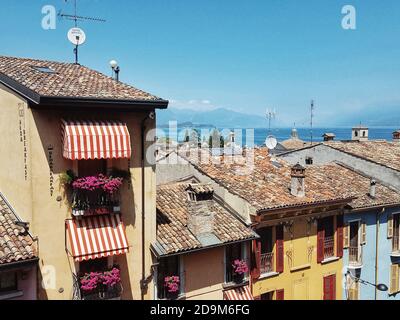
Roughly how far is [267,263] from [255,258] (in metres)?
0.98

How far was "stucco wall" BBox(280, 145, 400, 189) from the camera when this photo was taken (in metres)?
22.9

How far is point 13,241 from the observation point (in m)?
11.3

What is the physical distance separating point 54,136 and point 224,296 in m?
9.03

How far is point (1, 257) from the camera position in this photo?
10555mm

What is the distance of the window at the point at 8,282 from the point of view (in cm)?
1119

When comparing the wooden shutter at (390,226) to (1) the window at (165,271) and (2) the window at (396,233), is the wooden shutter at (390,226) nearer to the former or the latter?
(2) the window at (396,233)

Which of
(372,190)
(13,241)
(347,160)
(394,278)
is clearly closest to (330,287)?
(394,278)

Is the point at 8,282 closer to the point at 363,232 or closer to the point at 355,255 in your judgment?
the point at 355,255

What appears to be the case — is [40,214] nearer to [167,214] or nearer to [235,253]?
[167,214]

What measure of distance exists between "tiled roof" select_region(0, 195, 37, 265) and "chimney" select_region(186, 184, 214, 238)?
18.7 ft

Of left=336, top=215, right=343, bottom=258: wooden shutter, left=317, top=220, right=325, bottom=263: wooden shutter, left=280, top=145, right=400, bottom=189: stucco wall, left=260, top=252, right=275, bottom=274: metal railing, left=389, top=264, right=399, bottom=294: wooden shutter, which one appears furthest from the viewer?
left=280, top=145, right=400, bottom=189: stucco wall

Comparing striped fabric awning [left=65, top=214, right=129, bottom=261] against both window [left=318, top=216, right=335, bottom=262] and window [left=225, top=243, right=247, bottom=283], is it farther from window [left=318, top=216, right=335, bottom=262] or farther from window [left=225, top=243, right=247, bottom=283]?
window [left=318, top=216, right=335, bottom=262]

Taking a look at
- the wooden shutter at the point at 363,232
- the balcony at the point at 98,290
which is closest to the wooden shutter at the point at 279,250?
the wooden shutter at the point at 363,232

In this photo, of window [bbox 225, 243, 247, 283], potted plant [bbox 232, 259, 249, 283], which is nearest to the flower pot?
potted plant [bbox 232, 259, 249, 283]
